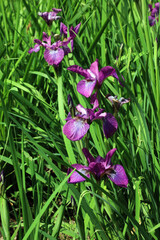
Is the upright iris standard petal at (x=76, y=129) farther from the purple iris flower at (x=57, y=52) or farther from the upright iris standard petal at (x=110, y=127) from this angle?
the purple iris flower at (x=57, y=52)

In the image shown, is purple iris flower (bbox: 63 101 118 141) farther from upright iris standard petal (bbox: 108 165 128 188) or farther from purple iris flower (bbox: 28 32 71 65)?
purple iris flower (bbox: 28 32 71 65)

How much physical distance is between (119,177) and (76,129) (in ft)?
0.60

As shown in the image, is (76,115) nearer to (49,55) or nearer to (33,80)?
(49,55)

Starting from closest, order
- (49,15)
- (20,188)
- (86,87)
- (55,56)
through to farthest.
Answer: (20,188)
(86,87)
(55,56)
(49,15)

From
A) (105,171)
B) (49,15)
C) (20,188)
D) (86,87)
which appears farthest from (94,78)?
(49,15)

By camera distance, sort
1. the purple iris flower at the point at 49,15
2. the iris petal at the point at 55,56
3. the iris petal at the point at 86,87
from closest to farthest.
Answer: the iris petal at the point at 86,87 → the iris petal at the point at 55,56 → the purple iris flower at the point at 49,15

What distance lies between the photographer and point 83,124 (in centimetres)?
85

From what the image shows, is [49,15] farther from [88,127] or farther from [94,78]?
[88,127]

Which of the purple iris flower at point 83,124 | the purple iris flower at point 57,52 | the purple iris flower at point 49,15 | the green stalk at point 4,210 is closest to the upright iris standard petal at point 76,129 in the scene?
the purple iris flower at point 83,124

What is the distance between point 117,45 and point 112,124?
986 mm

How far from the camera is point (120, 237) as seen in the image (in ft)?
2.95

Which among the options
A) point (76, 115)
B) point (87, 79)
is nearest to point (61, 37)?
point (87, 79)

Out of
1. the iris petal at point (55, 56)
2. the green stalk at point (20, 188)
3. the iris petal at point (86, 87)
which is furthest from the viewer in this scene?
the iris petal at point (55, 56)

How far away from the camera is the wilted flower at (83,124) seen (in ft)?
2.70
